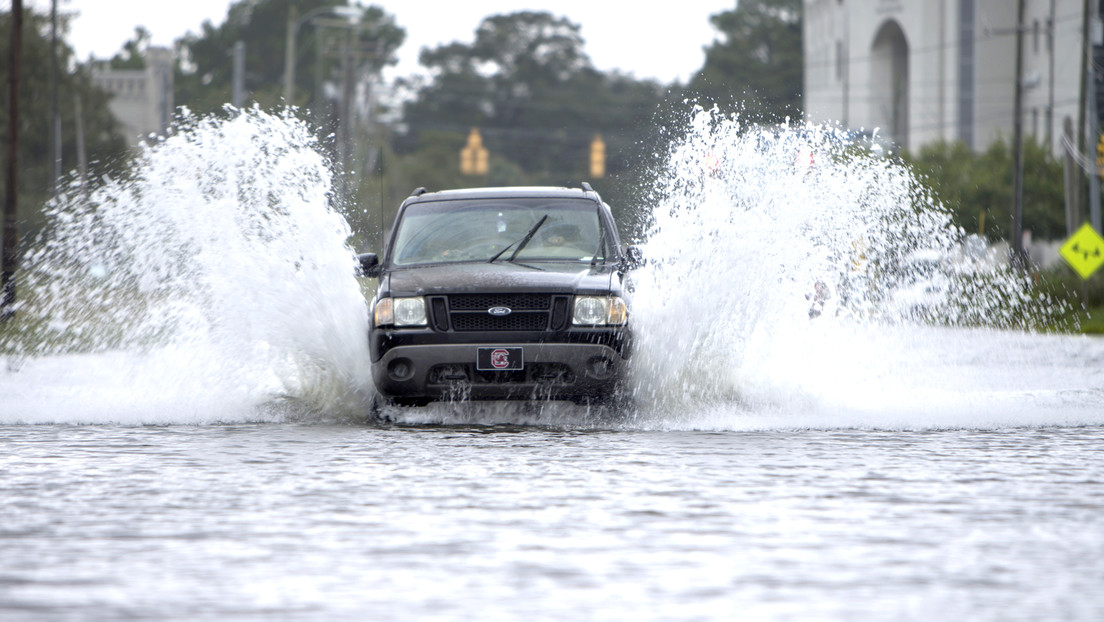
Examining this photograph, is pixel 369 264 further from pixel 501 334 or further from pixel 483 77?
pixel 483 77

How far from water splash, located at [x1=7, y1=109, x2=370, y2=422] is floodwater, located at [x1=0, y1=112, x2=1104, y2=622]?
1.1 inches

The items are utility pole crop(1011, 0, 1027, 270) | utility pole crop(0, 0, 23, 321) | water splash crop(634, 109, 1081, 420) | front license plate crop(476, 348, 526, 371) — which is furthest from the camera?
utility pole crop(1011, 0, 1027, 270)

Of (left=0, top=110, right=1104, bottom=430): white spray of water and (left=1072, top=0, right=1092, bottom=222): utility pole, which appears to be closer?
(left=0, top=110, right=1104, bottom=430): white spray of water

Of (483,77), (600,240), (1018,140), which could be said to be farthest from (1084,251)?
(483,77)

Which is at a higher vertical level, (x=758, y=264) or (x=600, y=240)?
(x=600, y=240)

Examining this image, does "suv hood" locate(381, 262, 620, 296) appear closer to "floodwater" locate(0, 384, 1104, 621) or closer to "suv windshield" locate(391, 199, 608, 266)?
"suv windshield" locate(391, 199, 608, 266)

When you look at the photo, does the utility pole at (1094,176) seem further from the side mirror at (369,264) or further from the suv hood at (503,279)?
the suv hood at (503,279)

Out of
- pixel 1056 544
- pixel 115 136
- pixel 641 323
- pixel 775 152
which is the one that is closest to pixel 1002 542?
pixel 1056 544

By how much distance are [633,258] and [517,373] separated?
59.1 inches

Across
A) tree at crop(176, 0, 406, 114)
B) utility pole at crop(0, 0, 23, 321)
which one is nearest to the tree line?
tree at crop(176, 0, 406, 114)

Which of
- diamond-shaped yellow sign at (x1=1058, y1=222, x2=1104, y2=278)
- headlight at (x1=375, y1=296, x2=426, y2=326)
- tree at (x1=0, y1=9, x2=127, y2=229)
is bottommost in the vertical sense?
headlight at (x1=375, y1=296, x2=426, y2=326)

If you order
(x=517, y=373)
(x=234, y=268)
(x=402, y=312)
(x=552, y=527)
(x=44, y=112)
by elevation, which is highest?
(x=44, y=112)

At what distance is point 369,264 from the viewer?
44.1ft

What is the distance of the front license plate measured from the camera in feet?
39.8
